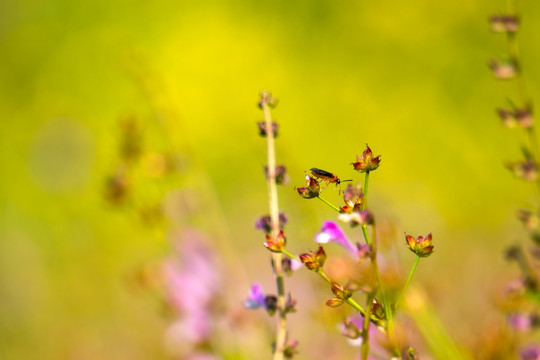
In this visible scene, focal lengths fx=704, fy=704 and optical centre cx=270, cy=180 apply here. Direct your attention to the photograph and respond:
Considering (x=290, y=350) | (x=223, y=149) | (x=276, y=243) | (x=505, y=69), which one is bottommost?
(x=290, y=350)

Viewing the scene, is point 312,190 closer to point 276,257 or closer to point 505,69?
point 276,257

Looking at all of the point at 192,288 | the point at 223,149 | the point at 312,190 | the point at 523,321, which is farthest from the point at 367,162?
the point at 223,149

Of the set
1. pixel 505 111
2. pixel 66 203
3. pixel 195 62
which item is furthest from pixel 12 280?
pixel 195 62

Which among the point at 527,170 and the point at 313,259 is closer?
the point at 313,259

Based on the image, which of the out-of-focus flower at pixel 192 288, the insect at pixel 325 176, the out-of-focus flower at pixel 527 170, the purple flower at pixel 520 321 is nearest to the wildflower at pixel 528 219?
the out-of-focus flower at pixel 527 170

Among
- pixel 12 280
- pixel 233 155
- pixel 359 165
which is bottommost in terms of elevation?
pixel 12 280

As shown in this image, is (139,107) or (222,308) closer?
(222,308)

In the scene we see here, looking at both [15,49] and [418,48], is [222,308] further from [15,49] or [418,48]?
[15,49]
